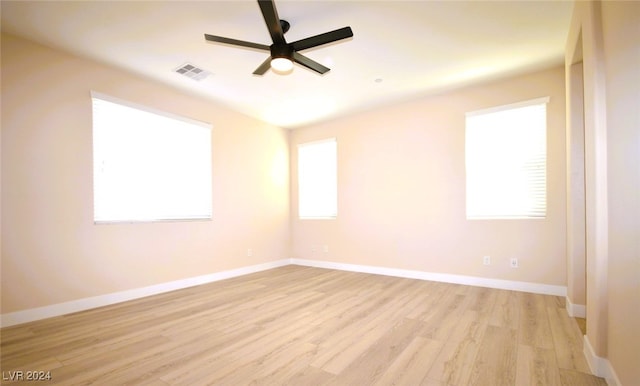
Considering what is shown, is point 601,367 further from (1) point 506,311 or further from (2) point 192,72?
(2) point 192,72

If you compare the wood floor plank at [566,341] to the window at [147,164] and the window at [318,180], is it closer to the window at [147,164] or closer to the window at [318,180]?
the window at [318,180]

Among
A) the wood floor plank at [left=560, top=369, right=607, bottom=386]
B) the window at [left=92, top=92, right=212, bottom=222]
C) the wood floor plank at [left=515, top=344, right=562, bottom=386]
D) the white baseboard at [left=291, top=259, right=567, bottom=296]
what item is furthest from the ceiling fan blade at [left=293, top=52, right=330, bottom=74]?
the white baseboard at [left=291, top=259, right=567, bottom=296]

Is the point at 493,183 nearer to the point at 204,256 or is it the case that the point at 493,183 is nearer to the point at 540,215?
the point at 540,215

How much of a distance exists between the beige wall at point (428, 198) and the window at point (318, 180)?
0.16 metres

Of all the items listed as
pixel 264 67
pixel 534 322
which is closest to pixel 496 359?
pixel 534 322

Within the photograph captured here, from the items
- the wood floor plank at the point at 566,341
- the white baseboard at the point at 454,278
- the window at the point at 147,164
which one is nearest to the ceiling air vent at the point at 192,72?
the window at the point at 147,164

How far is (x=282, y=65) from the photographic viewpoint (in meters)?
2.49

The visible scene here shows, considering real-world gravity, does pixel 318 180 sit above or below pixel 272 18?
→ below

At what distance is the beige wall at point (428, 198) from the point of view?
3469 millimetres

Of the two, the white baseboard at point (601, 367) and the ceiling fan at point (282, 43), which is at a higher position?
the ceiling fan at point (282, 43)

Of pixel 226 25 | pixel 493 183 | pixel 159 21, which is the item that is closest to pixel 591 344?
pixel 493 183

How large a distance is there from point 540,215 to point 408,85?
2.43 meters

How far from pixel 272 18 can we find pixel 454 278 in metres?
4.02

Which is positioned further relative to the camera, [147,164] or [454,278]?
[454,278]
